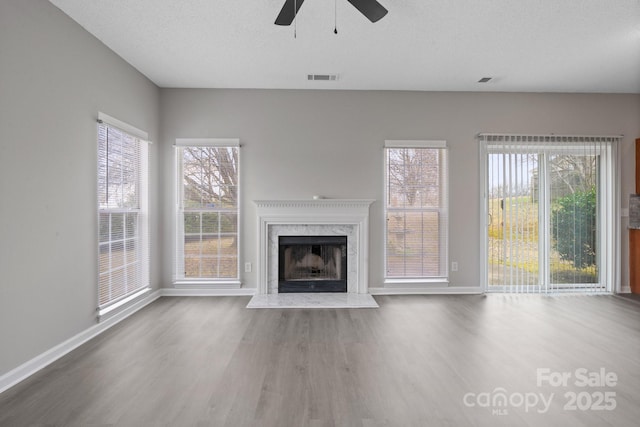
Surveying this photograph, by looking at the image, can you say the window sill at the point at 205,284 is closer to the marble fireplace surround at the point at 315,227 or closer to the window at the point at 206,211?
the window at the point at 206,211

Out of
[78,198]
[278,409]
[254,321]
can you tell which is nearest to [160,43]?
[78,198]

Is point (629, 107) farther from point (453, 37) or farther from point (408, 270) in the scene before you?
point (408, 270)

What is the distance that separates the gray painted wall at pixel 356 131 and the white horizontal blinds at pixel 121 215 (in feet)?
1.39

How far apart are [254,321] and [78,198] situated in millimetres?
1950

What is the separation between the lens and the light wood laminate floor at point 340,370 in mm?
1827

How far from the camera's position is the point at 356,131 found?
14.2 ft

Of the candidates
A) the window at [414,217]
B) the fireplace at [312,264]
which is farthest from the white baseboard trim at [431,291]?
the fireplace at [312,264]

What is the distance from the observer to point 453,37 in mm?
2984

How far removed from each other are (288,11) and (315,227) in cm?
266

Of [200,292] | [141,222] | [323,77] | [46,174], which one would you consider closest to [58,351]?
[46,174]

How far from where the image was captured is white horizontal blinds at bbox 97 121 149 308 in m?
3.12

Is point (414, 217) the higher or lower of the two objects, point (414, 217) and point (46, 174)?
the lower

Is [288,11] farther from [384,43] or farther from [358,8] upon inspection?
[384,43]

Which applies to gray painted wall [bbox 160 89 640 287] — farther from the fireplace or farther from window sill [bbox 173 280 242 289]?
the fireplace
